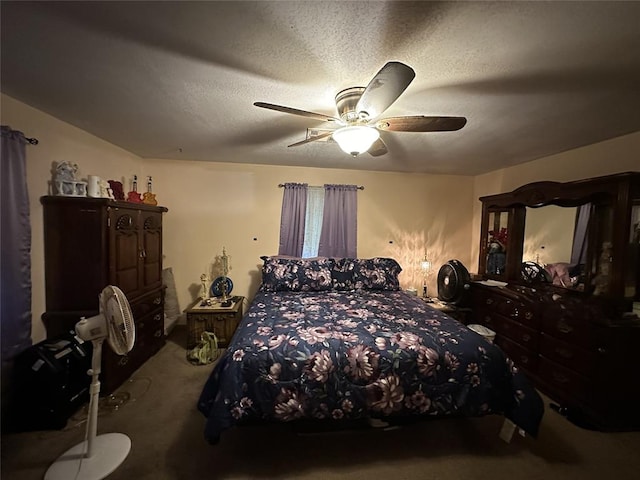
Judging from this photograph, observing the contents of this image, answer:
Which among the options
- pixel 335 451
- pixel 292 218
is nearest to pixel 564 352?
pixel 335 451

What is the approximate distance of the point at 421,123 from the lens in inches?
58.2

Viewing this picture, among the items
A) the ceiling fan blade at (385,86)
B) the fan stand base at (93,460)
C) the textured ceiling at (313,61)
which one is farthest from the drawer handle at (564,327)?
the fan stand base at (93,460)

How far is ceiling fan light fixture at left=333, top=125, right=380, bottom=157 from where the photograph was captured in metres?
1.47

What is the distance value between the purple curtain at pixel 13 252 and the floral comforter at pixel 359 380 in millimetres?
1368

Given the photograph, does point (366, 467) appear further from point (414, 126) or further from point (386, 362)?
point (414, 126)

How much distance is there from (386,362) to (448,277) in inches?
79.7

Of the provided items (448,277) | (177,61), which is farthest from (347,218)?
(177,61)

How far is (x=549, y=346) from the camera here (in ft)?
7.06

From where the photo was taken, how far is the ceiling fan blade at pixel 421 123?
1417 mm

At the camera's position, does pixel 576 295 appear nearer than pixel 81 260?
No

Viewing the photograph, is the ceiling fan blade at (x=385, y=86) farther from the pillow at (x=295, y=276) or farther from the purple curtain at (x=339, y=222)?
the purple curtain at (x=339, y=222)

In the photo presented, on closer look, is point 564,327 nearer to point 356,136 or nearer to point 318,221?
point 356,136

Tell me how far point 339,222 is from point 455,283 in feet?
5.26

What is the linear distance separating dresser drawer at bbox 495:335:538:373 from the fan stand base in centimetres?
313
